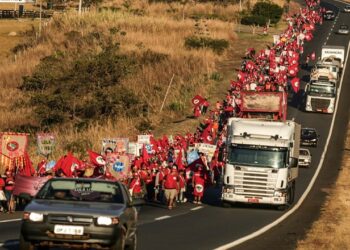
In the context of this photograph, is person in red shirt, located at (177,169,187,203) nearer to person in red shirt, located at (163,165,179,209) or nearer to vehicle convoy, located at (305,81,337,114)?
person in red shirt, located at (163,165,179,209)

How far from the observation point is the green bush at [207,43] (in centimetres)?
9462

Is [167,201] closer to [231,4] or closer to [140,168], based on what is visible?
[140,168]

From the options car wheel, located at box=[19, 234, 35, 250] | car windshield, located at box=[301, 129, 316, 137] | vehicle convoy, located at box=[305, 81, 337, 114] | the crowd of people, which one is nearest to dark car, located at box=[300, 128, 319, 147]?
car windshield, located at box=[301, 129, 316, 137]

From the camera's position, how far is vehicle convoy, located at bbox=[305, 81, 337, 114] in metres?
74.9

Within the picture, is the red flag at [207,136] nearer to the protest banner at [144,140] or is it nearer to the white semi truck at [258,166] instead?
the protest banner at [144,140]

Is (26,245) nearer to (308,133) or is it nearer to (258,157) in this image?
(258,157)

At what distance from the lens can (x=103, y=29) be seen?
99.9 meters

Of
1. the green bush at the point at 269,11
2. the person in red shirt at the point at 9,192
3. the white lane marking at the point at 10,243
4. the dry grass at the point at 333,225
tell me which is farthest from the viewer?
the green bush at the point at 269,11

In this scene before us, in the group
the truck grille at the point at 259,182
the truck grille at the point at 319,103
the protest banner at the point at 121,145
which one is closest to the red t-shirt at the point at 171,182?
A: the truck grille at the point at 259,182

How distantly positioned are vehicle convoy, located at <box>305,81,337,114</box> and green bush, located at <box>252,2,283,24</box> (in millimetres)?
49770

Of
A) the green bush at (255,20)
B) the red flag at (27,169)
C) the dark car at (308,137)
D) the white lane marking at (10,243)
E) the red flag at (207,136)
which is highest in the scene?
the white lane marking at (10,243)

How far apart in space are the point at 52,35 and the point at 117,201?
84.2m

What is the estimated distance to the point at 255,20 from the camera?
120m

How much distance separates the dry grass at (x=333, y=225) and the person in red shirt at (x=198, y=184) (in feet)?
14.4
